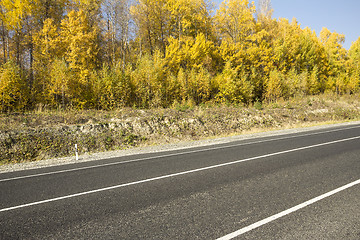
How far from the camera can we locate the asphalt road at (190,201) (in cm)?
340

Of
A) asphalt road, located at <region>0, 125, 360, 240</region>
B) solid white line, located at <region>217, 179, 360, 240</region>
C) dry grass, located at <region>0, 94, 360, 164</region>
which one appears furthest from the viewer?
dry grass, located at <region>0, 94, 360, 164</region>

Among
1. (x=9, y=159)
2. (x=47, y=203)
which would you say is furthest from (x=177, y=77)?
(x=47, y=203)

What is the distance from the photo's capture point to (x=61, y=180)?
6430 millimetres

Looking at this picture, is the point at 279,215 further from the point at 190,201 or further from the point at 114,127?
the point at 114,127

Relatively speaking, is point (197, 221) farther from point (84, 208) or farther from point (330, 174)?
point (330, 174)

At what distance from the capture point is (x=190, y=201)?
4457mm

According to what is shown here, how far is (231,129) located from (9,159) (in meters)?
15.6

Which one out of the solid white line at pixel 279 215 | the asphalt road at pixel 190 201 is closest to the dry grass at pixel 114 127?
the asphalt road at pixel 190 201

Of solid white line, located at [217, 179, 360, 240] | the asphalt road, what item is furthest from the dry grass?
solid white line, located at [217, 179, 360, 240]

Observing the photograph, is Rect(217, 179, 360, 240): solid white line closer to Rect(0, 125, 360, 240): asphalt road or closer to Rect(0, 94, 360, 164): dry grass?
Rect(0, 125, 360, 240): asphalt road

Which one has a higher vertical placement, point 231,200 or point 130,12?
point 130,12

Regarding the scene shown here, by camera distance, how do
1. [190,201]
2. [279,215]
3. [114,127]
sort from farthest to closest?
[114,127]
[190,201]
[279,215]

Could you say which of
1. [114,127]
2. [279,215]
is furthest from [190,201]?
[114,127]

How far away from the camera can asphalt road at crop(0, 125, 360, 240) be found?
340cm
